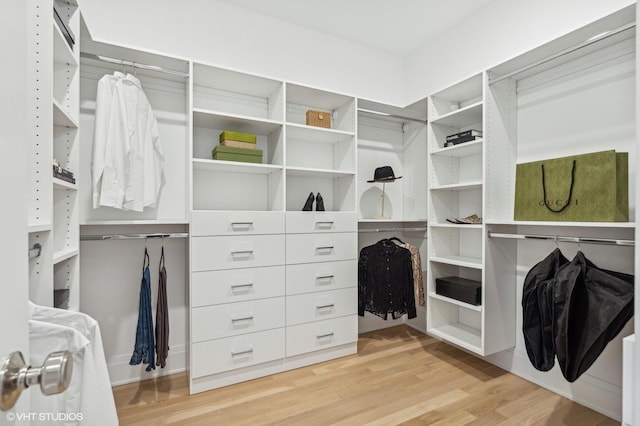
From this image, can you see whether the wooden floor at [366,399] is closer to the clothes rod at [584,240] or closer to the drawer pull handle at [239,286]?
the drawer pull handle at [239,286]

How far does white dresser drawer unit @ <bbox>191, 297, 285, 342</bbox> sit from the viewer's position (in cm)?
215

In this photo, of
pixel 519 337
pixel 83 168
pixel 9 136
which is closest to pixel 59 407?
pixel 9 136

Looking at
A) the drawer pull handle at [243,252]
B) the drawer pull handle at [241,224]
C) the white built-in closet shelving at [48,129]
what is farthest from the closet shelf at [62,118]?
the drawer pull handle at [243,252]

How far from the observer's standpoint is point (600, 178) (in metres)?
1.76

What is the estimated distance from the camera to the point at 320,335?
256 cm

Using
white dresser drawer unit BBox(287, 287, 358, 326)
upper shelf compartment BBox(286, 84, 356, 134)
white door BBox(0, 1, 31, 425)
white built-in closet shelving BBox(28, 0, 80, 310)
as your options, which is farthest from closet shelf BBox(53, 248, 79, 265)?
upper shelf compartment BBox(286, 84, 356, 134)

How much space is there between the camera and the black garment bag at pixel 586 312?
1.64 meters

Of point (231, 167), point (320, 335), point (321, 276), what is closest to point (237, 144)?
point (231, 167)

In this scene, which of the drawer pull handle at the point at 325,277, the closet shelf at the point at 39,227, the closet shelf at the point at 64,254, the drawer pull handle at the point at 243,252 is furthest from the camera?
the drawer pull handle at the point at 325,277

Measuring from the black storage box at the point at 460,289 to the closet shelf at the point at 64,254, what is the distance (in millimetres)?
2439

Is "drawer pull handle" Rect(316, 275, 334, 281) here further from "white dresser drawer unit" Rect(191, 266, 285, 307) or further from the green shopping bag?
the green shopping bag

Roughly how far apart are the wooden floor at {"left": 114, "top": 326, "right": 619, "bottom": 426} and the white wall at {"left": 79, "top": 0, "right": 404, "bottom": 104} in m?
2.25

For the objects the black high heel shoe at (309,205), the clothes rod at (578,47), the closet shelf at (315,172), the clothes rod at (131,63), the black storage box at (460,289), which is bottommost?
the black storage box at (460,289)

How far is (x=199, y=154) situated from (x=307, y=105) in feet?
3.42
